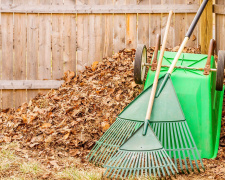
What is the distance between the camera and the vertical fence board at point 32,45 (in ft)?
17.8

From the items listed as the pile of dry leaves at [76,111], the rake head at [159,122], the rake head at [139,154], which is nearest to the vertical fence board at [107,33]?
the pile of dry leaves at [76,111]

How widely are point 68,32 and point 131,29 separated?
99 centimetres

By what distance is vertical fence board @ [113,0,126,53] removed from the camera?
5422 millimetres

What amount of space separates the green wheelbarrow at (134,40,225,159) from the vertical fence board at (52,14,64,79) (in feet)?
6.40

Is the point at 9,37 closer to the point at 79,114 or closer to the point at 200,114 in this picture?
the point at 79,114

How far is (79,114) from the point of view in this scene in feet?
14.4

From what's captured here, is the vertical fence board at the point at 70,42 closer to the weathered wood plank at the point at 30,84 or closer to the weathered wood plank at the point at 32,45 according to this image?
the weathered wood plank at the point at 30,84

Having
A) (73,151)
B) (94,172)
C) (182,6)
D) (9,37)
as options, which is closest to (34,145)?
(73,151)

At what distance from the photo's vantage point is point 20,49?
5.46 meters

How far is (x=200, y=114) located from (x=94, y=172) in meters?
1.27

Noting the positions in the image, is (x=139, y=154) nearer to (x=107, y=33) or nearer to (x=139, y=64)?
(x=139, y=64)

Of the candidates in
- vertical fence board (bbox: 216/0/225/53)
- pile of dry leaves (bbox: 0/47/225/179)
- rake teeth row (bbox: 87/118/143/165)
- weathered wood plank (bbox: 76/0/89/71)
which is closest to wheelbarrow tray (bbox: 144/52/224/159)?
pile of dry leaves (bbox: 0/47/225/179)

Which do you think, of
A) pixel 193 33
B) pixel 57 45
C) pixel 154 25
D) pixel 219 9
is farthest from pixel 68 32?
pixel 219 9

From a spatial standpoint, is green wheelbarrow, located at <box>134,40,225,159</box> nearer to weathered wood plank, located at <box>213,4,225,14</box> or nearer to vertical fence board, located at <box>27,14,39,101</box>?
weathered wood plank, located at <box>213,4,225,14</box>
